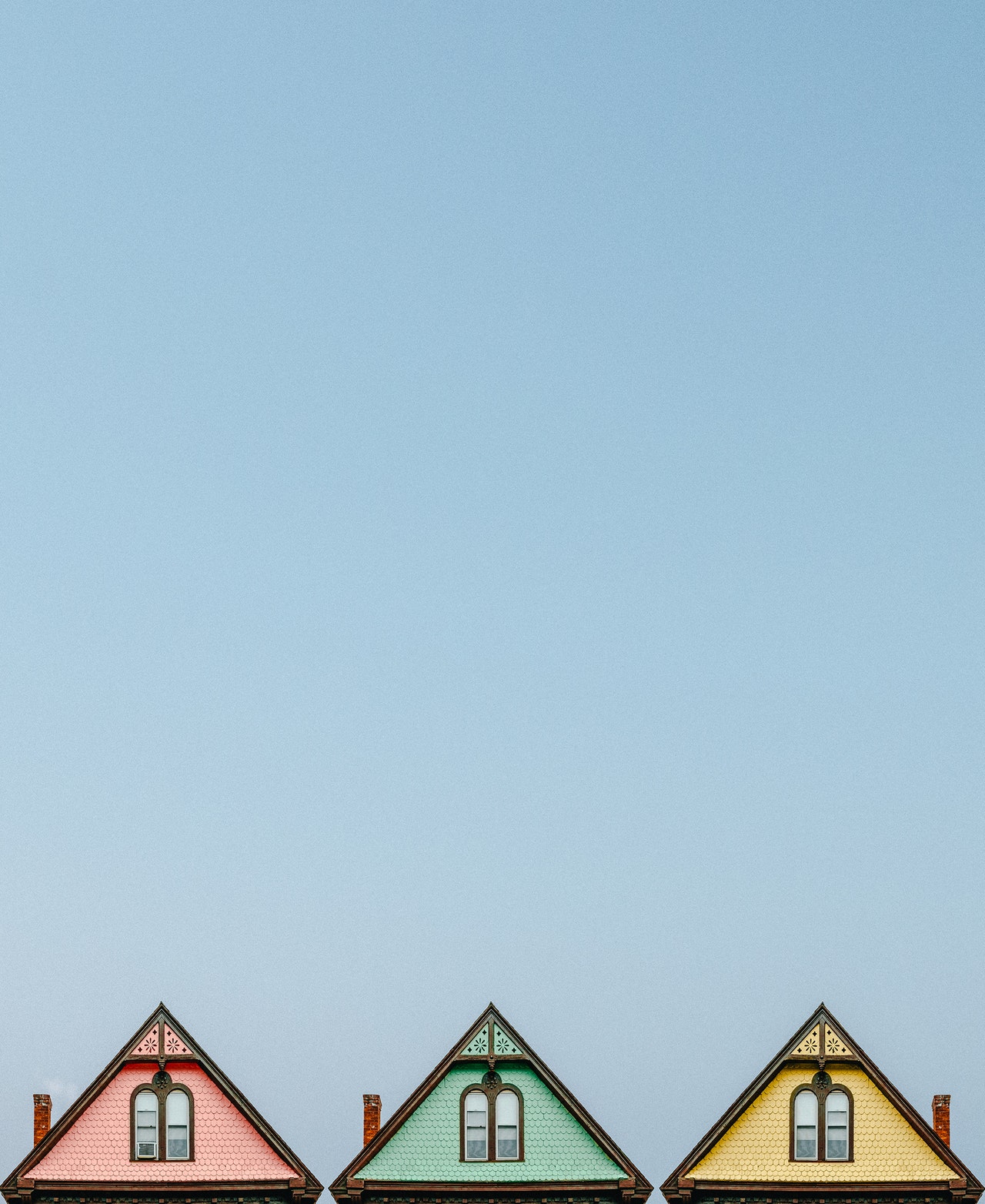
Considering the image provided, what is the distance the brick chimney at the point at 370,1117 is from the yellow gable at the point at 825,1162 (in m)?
7.95

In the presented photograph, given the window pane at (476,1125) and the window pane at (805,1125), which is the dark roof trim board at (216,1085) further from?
the window pane at (805,1125)

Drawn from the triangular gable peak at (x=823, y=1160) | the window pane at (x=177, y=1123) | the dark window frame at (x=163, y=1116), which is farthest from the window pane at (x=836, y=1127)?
the window pane at (x=177, y=1123)

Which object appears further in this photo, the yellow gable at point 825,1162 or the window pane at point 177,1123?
the window pane at point 177,1123

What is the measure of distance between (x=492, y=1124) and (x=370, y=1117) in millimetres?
3094

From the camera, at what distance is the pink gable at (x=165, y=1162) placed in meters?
48.8

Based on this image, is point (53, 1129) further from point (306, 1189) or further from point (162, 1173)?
point (306, 1189)

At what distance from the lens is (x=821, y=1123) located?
4912cm

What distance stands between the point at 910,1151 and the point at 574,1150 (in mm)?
8347

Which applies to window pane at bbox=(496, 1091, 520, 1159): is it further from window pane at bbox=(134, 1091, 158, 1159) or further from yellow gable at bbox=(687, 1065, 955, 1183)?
window pane at bbox=(134, 1091, 158, 1159)

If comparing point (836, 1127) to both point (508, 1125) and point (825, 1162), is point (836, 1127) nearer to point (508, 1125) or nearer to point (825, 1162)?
point (825, 1162)

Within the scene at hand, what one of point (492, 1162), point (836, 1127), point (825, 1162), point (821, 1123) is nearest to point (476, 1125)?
point (492, 1162)

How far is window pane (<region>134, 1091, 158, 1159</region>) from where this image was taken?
49.0 meters

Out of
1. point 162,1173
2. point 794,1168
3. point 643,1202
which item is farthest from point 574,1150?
point 162,1173

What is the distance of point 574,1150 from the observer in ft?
161
